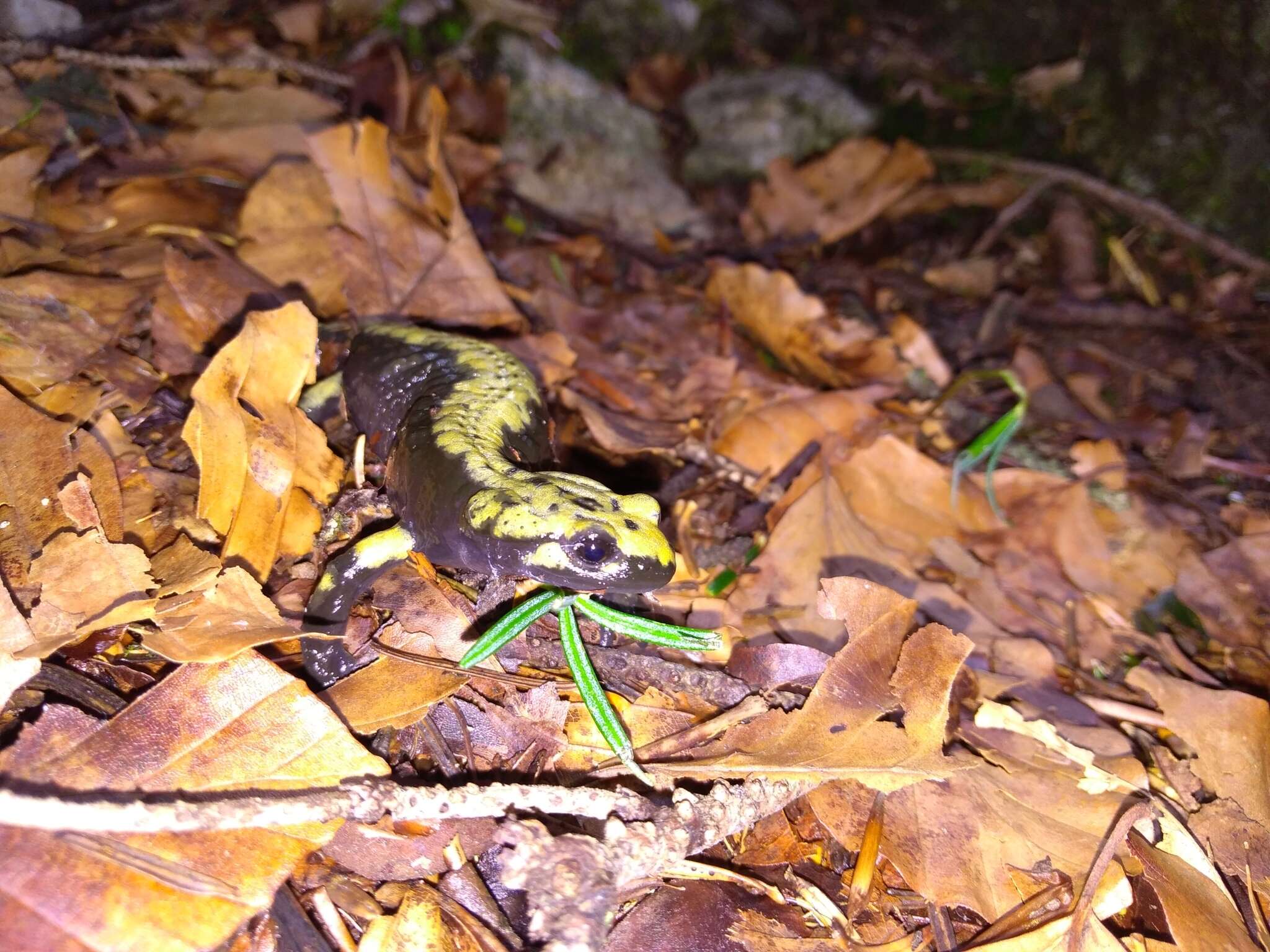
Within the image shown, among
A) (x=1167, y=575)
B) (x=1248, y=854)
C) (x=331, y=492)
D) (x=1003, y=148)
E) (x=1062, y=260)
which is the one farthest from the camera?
(x=1003, y=148)

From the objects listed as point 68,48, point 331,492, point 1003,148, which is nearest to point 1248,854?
point 331,492

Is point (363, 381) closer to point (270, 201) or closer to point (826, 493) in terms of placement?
point (270, 201)

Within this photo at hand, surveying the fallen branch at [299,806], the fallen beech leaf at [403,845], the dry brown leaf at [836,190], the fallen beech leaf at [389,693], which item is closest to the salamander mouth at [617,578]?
the fallen beech leaf at [389,693]

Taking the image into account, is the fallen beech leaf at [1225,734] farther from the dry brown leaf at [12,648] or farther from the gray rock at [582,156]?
the gray rock at [582,156]

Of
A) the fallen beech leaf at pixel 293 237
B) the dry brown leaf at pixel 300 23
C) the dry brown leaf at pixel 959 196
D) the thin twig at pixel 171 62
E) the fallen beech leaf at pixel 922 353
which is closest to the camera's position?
the fallen beech leaf at pixel 293 237

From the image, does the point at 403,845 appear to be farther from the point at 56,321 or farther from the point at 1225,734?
the point at 1225,734

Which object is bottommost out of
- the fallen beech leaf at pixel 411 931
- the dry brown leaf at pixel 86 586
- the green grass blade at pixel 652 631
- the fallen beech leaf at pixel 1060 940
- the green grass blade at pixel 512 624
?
the fallen beech leaf at pixel 1060 940
